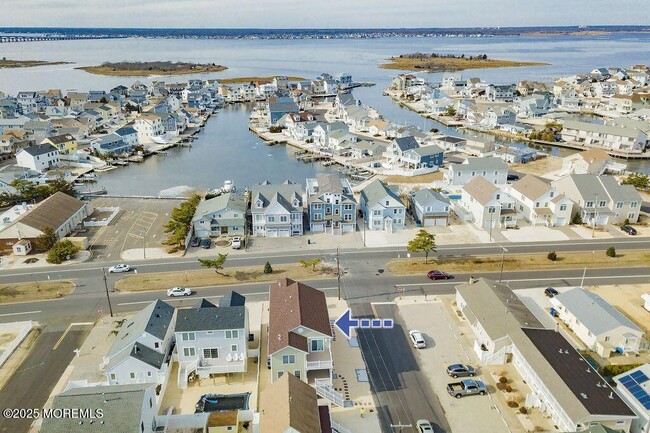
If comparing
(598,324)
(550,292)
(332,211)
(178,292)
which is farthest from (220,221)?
(598,324)

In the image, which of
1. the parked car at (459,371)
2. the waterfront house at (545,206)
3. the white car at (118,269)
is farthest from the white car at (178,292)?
the waterfront house at (545,206)

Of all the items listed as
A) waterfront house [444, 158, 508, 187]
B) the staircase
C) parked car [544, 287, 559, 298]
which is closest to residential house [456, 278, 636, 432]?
parked car [544, 287, 559, 298]

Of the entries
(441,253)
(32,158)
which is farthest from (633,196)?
(32,158)

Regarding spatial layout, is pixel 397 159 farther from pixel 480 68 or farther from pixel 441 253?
pixel 480 68

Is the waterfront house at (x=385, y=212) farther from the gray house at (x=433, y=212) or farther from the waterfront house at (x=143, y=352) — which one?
the waterfront house at (x=143, y=352)

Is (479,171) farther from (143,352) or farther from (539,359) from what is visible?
(143,352)

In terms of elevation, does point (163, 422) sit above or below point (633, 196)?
below
